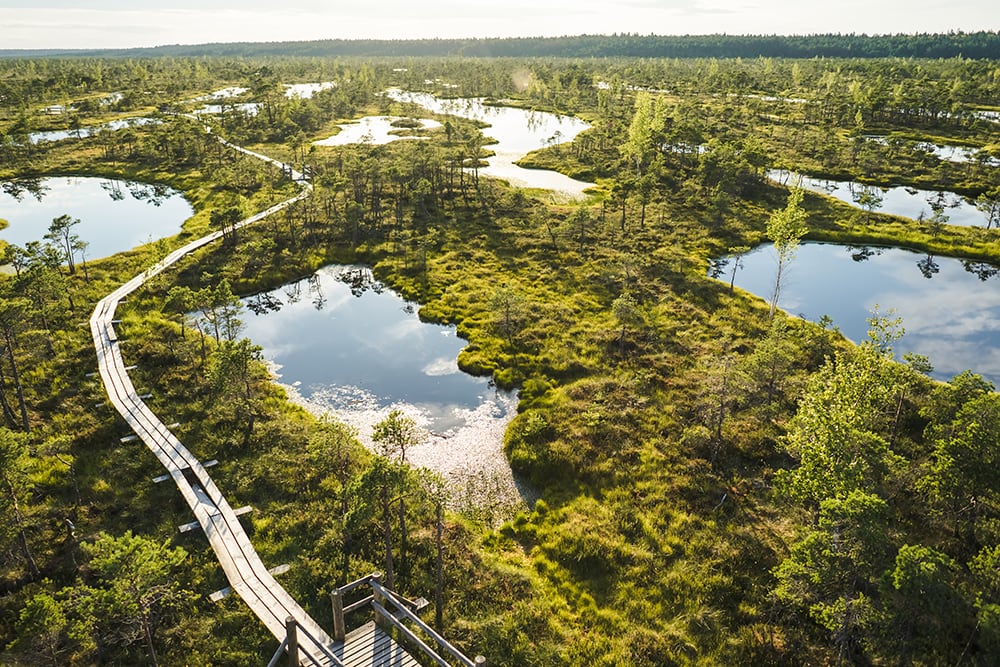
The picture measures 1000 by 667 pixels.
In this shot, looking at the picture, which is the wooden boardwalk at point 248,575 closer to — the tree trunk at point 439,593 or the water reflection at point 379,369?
the tree trunk at point 439,593

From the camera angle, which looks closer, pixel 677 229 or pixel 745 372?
pixel 745 372

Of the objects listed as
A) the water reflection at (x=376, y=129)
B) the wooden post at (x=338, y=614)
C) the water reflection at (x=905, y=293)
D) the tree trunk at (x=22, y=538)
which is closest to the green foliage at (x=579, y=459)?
the tree trunk at (x=22, y=538)

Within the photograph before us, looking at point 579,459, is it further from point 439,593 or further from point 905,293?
point 905,293

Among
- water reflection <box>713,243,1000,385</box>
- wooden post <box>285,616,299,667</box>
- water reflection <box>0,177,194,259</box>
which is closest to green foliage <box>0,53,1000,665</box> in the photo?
wooden post <box>285,616,299,667</box>

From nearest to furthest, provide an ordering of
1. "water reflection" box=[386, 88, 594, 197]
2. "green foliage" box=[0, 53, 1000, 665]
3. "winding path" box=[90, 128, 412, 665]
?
"winding path" box=[90, 128, 412, 665] → "green foliage" box=[0, 53, 1000, 665] → "water reflection" box=[386, 88, 594, 197]

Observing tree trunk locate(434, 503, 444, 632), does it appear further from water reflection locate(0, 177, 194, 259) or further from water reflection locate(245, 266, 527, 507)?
water reflection locate(0, 177, 194, 259)

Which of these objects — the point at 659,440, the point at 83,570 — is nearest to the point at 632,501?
the point at 659,440

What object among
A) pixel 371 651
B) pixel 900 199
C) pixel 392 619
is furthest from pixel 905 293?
pixel 371 651

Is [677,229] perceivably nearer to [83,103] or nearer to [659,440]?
[659,440]
